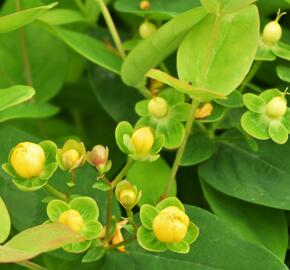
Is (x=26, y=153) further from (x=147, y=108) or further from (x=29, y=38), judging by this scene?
(x=29, y=38)

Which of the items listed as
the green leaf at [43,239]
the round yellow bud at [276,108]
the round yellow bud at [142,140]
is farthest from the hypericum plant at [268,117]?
the green leaf at [43,239]

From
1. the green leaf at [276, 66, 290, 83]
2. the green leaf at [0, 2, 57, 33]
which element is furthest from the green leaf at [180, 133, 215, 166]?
the green leaf at [0, 2, 57, 33]

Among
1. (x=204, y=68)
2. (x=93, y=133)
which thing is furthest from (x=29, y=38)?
(x=204, y=68)

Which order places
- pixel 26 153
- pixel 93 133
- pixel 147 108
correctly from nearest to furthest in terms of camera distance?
pixel 26 153
pixel 147 108
pixel 93 133

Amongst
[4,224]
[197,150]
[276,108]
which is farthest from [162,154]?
[4,224]

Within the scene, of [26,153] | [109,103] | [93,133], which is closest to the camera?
[26,153]

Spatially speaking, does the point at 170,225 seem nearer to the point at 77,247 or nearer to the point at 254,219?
the point at 77,247
